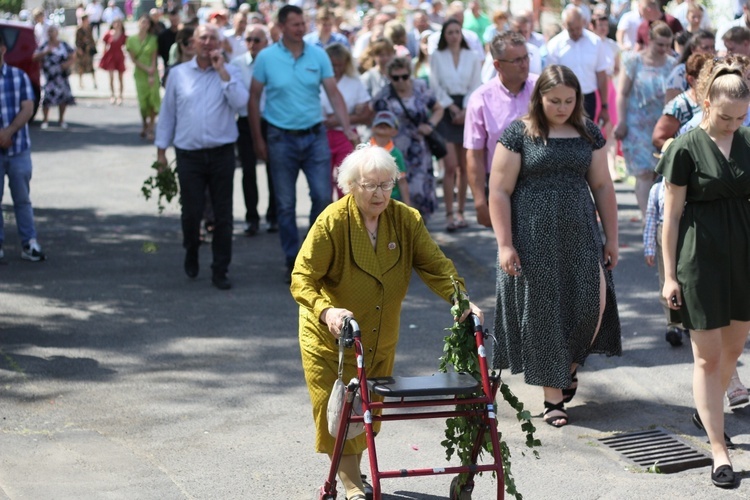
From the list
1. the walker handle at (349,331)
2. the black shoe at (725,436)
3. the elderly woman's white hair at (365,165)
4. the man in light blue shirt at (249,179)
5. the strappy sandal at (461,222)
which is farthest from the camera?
the strappy sandal at (461,222)

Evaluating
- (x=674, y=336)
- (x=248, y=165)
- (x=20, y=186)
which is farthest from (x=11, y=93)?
(x=674, y=336)

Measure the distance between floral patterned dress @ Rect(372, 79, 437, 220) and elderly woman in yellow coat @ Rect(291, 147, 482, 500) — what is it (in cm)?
607

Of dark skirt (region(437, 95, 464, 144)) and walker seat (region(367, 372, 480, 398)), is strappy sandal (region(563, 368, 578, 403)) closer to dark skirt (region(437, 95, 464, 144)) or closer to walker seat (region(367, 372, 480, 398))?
walker seat (region(367, 372, 480, 398))

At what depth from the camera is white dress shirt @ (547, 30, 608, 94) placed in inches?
520

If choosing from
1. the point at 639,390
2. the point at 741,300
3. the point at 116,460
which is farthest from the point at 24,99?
the point at 741,300

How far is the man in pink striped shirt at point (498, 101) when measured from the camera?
786cm

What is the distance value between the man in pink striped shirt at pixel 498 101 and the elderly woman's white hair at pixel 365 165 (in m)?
2.47

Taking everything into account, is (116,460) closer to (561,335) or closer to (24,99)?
(561,335)

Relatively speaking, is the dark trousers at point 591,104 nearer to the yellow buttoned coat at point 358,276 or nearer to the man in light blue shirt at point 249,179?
the man in light blue shirt at point 249,179

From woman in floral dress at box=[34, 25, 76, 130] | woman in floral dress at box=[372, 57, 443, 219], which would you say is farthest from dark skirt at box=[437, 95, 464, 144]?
woman in floral dress at box=[34, 25, 76, 130]

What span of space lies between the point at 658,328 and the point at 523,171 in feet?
8.81

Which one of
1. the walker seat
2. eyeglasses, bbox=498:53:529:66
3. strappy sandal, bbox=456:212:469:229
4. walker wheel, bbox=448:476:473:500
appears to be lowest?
strappy sandal, bbox=456:212:469:229

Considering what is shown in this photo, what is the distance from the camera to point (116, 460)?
6.36 m

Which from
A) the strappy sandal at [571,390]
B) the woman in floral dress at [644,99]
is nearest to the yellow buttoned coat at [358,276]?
the strappy sandal at [571,390]
